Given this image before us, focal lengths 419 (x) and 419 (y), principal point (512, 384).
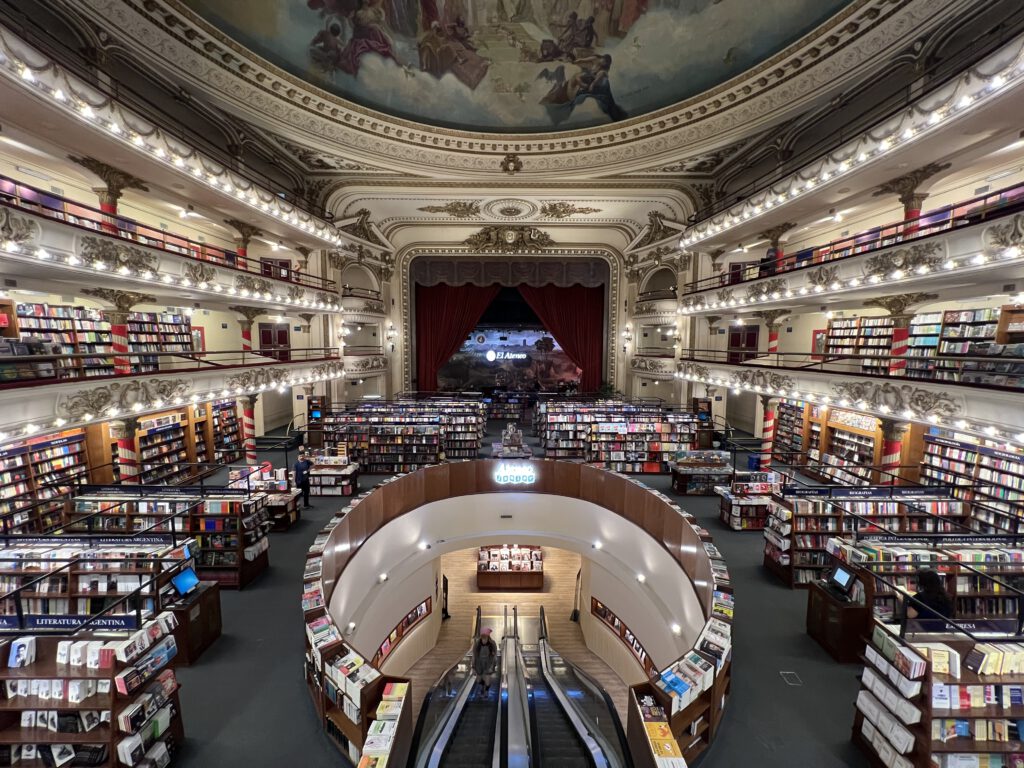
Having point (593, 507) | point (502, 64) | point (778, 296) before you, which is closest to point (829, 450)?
point (778, 296)

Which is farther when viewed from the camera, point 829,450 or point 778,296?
point 829,450

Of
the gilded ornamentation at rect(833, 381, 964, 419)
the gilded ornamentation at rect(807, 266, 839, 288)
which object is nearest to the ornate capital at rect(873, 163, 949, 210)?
the gilded ornamentation at rect(807, 266, 839, 288)

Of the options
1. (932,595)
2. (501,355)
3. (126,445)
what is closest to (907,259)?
(932,595)

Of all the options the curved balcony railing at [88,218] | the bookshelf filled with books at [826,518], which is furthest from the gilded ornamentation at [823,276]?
the curved balcony railing at [88,218]

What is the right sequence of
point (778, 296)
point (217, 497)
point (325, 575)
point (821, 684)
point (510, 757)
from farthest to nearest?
point (778, 296)
point (217, 497)
point (325, 575)
point (821, 684)
point (510, 757)

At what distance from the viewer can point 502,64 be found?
1099cm

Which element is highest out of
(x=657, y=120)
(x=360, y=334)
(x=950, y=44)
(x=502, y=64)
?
(x=502, y=64)

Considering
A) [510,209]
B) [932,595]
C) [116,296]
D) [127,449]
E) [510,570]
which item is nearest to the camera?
[932,595]

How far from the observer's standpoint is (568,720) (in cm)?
533

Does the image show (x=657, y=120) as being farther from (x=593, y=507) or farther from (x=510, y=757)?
(x=510, y=757)

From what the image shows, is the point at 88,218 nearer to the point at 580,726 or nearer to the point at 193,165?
the point at 193,165

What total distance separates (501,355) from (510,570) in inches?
387

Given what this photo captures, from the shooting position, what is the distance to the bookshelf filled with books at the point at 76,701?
2977mm

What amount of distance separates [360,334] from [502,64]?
10708 millimetres
